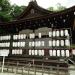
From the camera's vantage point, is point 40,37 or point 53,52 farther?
point 40,37

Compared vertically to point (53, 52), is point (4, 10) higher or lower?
higher

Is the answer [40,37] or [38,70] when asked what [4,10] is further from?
[38,70]

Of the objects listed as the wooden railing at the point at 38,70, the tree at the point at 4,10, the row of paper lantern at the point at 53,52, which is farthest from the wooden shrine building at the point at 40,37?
the tree at the point at 4,10

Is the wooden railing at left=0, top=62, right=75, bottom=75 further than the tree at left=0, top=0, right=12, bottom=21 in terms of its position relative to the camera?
No

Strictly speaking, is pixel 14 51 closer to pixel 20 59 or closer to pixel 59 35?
pixel 20 59

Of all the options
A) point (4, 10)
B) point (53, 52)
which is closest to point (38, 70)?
point (53, 52)

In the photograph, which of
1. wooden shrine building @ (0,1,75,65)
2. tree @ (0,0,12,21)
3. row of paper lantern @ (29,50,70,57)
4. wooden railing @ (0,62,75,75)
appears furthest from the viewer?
tree @ (0,0,12,21)

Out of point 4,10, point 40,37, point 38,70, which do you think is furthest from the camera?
point 4,10

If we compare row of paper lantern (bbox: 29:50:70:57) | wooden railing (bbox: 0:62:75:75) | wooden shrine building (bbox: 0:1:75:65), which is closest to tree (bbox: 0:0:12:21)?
wooden shrine building (bbox: 0:1:75:65)

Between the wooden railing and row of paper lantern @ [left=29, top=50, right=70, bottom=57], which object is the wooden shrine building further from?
the wooden railing

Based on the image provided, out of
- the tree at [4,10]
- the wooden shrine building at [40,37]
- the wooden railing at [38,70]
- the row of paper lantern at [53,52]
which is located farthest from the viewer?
the tree at [4,10]

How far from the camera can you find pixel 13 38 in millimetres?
17906

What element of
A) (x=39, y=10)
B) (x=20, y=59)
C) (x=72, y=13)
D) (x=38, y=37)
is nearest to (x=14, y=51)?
(x=20, y=59)

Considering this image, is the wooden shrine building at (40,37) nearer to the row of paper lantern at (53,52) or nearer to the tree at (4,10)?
the row of paper lantern at (53,52)
